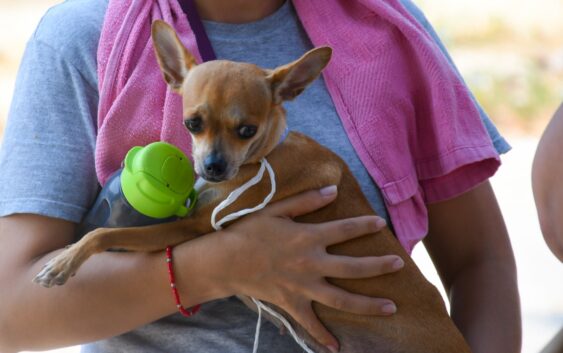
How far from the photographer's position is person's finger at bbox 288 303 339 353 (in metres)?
1.54

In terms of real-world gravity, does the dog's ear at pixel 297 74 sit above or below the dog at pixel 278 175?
above

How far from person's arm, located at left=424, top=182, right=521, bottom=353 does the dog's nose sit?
50 cm

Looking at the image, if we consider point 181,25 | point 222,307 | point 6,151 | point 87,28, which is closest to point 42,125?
point 6,151

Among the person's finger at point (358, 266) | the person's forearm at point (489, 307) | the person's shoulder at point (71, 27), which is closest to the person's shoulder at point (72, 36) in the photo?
the person's shoulder at point (71, 27)

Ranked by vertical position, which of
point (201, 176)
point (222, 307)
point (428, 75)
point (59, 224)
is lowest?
point (222, 307)

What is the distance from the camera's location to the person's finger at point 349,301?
1522 mm

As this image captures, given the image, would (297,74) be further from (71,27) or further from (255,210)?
(71,27)

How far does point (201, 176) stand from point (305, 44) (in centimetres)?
39

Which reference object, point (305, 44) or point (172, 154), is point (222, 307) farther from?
point (305, 44)

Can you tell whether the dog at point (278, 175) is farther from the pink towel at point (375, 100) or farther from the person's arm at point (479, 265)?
the person's arm at point (479, 265)

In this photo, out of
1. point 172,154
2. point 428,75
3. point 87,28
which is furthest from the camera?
point 428,75

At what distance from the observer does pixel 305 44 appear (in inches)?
69.2

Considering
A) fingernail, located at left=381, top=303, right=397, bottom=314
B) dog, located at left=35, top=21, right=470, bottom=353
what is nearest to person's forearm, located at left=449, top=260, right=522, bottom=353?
dog, located at left=35, top=21, right=470, bottom=353

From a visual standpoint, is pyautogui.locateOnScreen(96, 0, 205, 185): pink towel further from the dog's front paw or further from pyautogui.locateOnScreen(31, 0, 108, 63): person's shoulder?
the dog's front paw
